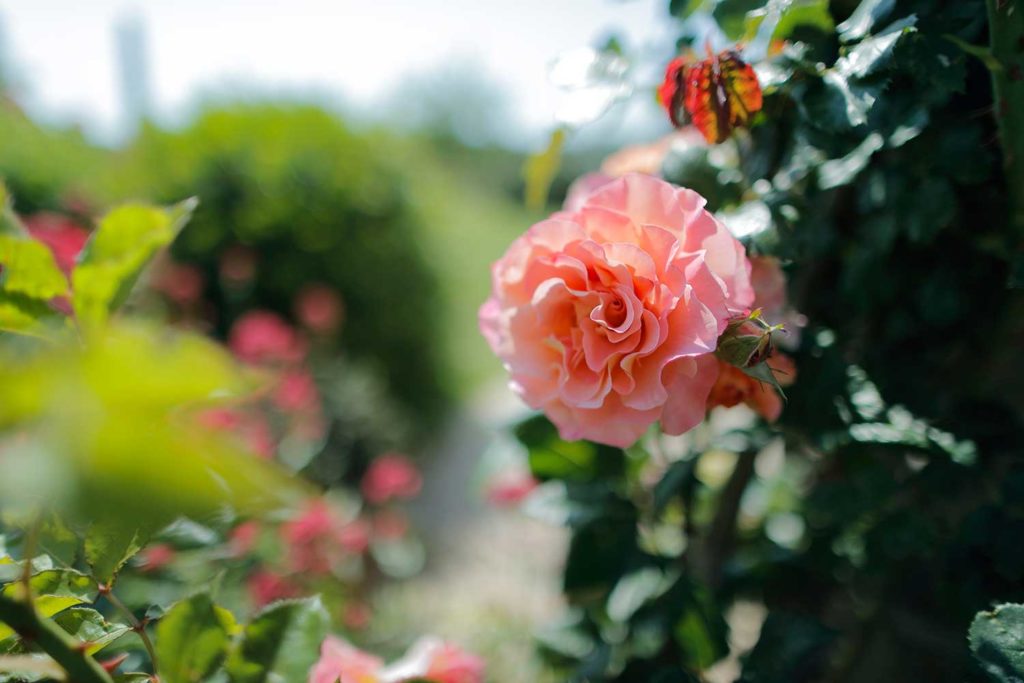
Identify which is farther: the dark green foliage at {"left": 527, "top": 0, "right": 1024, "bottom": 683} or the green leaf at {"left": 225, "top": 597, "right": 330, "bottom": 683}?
the dark green foliage at {"left": 527, "top": 0, "right": 1024, "bottom": 683}

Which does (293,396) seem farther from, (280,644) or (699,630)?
(280,644)

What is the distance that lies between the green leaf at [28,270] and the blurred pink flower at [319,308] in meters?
2.59

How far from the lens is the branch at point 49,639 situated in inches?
13.7

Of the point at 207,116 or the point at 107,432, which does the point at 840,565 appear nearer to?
the point at 107,432

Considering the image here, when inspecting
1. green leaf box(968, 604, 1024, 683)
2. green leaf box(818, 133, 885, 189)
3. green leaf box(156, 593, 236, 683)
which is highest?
green leaf box(818, 133, 885, 189)

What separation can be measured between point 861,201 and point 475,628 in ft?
4.78

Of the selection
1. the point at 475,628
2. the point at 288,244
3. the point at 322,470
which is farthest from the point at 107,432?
the point at 288,244

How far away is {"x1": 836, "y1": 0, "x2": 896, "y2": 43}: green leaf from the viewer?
54 cm

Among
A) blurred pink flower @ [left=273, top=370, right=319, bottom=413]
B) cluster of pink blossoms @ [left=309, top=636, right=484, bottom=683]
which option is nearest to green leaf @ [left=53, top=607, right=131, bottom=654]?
cluster of pink blossoms @ [left=309, top=636, right=484, bottom=683]

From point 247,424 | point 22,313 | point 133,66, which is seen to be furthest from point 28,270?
point 133,66

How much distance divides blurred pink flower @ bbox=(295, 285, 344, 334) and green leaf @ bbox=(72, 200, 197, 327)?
2.59 meters

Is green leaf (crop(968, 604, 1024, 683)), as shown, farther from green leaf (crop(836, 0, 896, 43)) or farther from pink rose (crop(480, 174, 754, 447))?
green leaf (crop(836, 0, 896, 43))

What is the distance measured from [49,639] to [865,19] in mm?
683

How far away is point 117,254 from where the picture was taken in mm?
448
